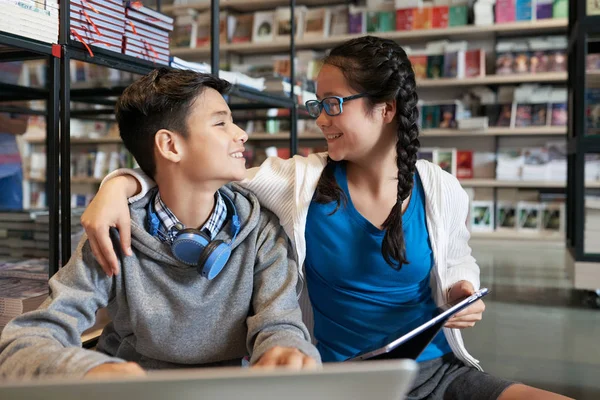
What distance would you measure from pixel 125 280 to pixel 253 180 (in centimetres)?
35

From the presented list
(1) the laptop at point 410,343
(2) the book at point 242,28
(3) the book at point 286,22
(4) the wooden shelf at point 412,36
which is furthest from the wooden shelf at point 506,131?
(1) the laptop at point 410,343

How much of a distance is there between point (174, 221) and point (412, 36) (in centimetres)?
424

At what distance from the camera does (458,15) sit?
4859 millimetres

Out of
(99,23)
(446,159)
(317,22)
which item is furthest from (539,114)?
(99,23)

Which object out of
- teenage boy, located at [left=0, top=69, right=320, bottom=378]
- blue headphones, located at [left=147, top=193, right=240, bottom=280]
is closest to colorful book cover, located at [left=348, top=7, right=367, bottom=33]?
teenage boy, located at [left=0, top=69, right=320, bottom=378]

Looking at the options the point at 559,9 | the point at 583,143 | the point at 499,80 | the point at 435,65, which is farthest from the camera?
the point at 435,65

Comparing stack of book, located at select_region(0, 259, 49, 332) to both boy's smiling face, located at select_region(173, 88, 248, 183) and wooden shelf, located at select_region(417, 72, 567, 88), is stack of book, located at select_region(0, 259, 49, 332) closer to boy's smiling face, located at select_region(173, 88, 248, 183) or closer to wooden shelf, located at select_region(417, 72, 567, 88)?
boy's smiling face, located at select_region(173, 88, 248, 183)

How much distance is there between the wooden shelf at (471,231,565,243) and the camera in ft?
15.5

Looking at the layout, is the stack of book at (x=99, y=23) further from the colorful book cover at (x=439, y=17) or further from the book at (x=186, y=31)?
the book at (x=186, y=31)

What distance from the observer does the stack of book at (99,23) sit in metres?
1.53

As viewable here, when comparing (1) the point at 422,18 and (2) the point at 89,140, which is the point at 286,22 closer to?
(1) the point at 422,18

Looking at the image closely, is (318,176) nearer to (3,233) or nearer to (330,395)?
(330,395)

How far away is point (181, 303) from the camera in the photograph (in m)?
1.07

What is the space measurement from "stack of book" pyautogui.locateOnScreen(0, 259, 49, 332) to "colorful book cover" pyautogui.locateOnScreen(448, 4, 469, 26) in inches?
156
